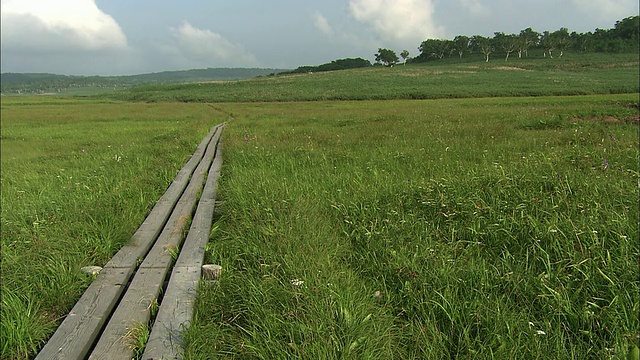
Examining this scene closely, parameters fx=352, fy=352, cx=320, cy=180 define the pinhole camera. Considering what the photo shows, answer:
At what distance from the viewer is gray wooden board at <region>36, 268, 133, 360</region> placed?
212cm

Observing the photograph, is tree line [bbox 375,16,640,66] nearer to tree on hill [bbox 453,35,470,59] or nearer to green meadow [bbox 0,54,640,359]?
tree on hill [bbox 453,35,470,59]

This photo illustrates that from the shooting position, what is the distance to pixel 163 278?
294 cm

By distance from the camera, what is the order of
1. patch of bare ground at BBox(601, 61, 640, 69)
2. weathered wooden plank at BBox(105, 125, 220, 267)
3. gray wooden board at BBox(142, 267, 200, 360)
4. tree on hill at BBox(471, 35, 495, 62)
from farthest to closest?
tree on hill at BBox(471, 35, 495, 62) → patch of bare ground at BBox(601, 61, 640, 69) → weathered wooden plank at BBox(105, 125, 220, 267) → gray wooden board at BBox(142, 267, 200, 360)

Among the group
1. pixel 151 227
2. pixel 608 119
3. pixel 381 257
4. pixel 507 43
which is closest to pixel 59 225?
pixel 151 227

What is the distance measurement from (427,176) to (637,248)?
10.2 ft

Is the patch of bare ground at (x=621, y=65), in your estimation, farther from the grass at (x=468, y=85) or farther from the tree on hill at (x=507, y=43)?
the tree on hill at (x=507, y=43)

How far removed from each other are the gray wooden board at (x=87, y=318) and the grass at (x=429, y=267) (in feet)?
2.12

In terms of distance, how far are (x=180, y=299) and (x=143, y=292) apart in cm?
37

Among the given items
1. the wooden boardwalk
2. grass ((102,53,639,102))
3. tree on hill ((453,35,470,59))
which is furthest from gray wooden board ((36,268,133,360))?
tree on hill ((453,35,470,59))

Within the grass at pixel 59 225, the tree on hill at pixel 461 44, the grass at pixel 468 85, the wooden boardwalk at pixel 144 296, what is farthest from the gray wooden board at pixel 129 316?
the tree on hill at pixel 461 44

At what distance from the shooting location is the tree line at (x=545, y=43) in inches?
3957

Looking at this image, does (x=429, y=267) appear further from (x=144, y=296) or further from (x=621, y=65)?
(x=621, y=65)

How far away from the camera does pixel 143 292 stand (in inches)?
107

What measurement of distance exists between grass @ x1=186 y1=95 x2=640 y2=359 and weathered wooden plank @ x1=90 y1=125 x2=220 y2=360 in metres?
0.38
